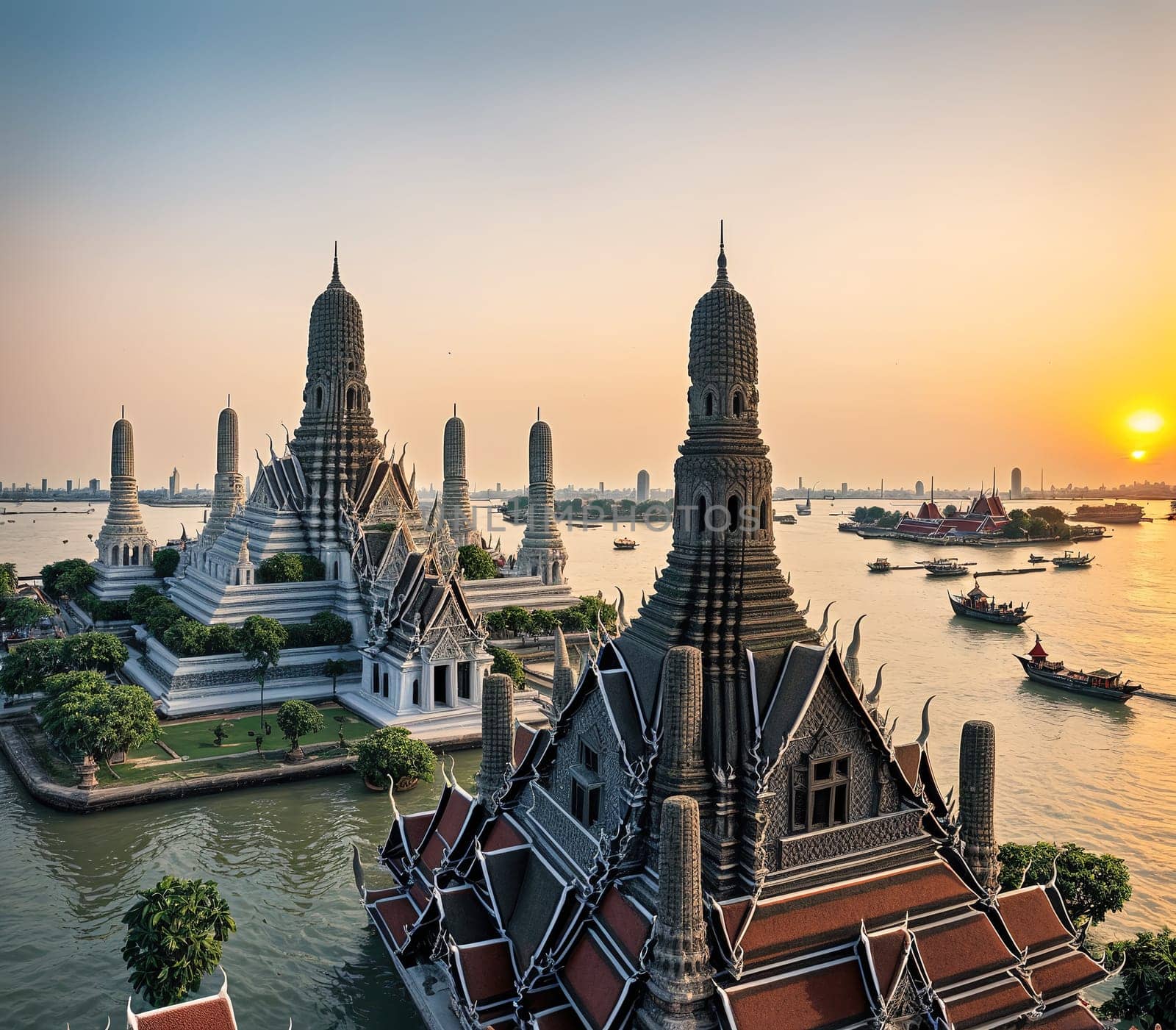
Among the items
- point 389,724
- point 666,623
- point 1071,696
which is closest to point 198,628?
point 389,724

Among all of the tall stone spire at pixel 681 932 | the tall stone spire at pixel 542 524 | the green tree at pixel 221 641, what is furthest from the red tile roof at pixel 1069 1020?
the tall stone spire at pixel 542 524

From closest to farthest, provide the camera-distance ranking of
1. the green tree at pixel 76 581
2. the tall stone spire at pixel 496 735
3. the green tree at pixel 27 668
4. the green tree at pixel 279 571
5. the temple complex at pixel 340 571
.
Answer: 1. the tall stone spire at pixel 496 735
2. the green tree at pixel 27 668
3. the temple complex at pixel 340 571
4. the green tree at pixel 279 571
5. the green tree at pixel 76 581

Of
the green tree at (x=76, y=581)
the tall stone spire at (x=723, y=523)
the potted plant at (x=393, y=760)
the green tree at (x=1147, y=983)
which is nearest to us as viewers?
the green tree at (x=1147, y=983)

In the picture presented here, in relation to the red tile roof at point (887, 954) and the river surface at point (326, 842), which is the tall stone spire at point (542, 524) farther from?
the red tile roof at point (887, 954)

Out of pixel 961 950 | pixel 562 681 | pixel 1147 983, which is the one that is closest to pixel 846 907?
pixel 961 950

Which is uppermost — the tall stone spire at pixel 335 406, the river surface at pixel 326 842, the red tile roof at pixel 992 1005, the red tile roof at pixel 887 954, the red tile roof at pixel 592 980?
the tall stone spire at pixel 335 406

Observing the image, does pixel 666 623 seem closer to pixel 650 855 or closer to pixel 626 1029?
pixel 650 855
